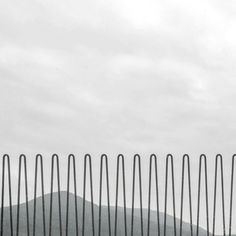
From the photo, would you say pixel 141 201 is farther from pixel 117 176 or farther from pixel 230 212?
pixel 230 212

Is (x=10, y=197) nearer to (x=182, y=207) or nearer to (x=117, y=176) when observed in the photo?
(x=117, y=176)

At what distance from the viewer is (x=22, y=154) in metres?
15.9

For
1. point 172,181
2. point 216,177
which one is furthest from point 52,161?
point 216,177

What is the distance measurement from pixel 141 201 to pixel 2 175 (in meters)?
3.42

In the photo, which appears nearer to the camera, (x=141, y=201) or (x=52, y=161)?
(x=141, y=201)

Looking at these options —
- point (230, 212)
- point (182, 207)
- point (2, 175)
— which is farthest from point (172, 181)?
point (2, 175)

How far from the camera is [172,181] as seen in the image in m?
15.3

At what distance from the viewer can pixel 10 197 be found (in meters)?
15.1

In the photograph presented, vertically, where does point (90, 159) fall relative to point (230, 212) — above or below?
above

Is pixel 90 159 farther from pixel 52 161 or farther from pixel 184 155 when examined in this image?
pixel 184 155

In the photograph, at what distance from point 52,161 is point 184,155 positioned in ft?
10.2

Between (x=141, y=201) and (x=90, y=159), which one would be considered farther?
(x=90, y=159)

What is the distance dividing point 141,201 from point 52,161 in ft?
8.28

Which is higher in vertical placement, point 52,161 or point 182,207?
point 52,161
